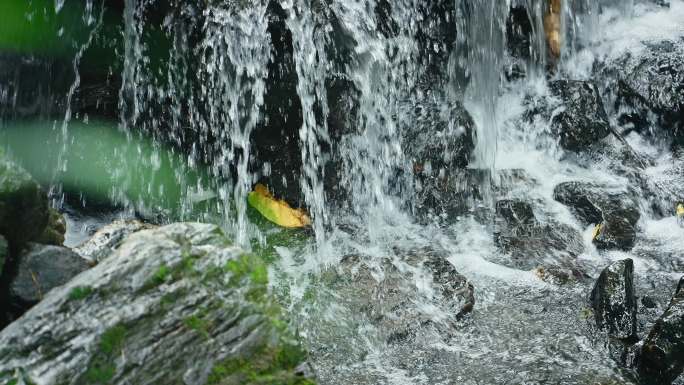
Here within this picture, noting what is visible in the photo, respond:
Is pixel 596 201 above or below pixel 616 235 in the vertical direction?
above

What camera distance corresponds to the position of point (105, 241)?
4242mm

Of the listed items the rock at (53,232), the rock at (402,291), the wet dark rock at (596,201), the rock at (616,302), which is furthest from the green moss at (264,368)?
the wet dark rock at (596,201)

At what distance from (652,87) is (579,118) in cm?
137

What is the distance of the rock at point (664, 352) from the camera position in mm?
4102

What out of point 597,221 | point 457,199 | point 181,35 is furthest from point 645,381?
point 181,35

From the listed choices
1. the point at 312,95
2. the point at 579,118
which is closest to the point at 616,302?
the point at 312,95

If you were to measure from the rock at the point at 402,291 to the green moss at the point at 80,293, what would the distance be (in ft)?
8.55

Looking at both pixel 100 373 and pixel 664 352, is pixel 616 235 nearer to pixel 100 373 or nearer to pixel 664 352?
pixel 664 352

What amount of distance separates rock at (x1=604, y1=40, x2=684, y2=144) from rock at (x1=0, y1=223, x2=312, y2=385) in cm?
730

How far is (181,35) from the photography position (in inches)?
231

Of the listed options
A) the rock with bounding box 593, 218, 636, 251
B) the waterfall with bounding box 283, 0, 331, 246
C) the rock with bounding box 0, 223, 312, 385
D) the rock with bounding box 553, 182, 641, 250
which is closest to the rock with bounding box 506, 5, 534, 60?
the rock with bounding box 553, 182, 641, 250

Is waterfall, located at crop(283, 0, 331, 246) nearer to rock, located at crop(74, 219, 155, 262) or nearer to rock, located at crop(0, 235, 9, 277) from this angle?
rock, located at crop(74, 219, 155, 262)

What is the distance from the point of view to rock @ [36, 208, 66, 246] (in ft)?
11.7

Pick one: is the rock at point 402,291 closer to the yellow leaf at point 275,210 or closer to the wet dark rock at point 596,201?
the yellow leaf at point 275,210
